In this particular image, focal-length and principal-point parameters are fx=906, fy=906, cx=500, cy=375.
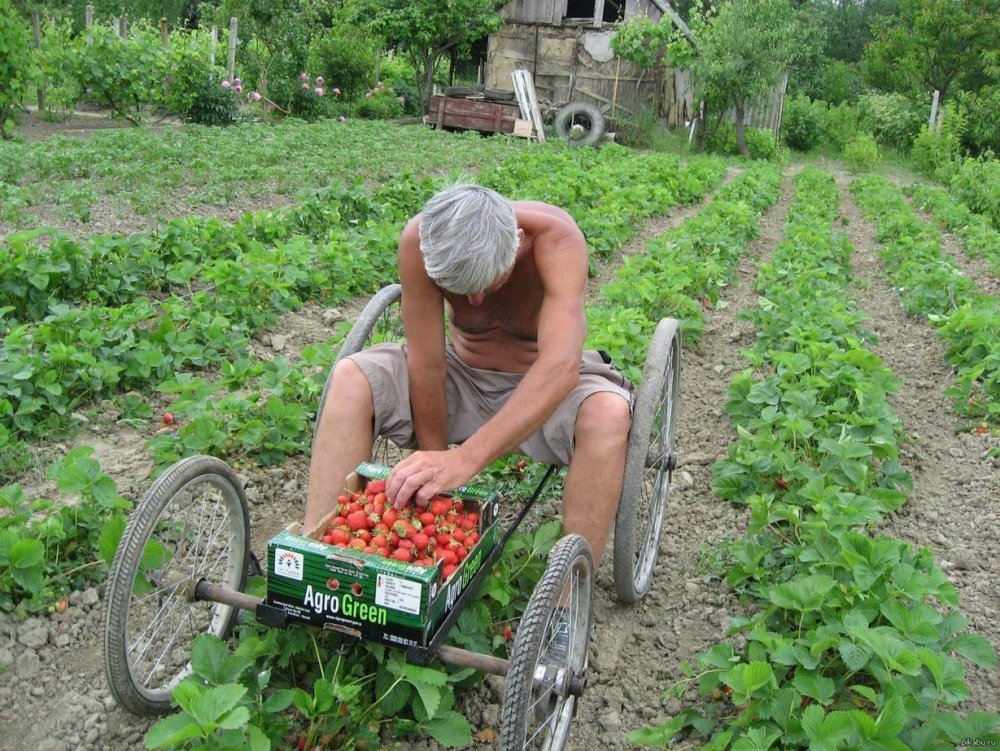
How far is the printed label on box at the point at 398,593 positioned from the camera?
2191mm

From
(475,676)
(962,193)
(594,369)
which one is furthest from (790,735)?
(962,193)

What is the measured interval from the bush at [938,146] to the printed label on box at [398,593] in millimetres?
22292

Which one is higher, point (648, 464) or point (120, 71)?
point (120, 71)

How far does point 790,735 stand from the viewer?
240 cm

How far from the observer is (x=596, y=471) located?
2857 mm

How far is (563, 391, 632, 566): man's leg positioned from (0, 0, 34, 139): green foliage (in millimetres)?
11803

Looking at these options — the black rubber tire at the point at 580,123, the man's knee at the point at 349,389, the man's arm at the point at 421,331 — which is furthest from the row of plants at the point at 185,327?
the black rubber tire at the point at 580,123

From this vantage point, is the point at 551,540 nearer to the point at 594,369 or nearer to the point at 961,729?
the point at 594,369

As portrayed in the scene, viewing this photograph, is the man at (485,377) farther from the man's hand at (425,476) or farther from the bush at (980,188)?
the bush at (980,188)

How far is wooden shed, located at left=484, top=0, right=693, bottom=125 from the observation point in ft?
79.9

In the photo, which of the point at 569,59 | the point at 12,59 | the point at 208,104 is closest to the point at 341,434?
the point at 12,59

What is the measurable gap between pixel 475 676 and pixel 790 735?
0.89 meters

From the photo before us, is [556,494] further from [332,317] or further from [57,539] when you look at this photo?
[332,317]

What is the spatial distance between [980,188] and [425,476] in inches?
644
